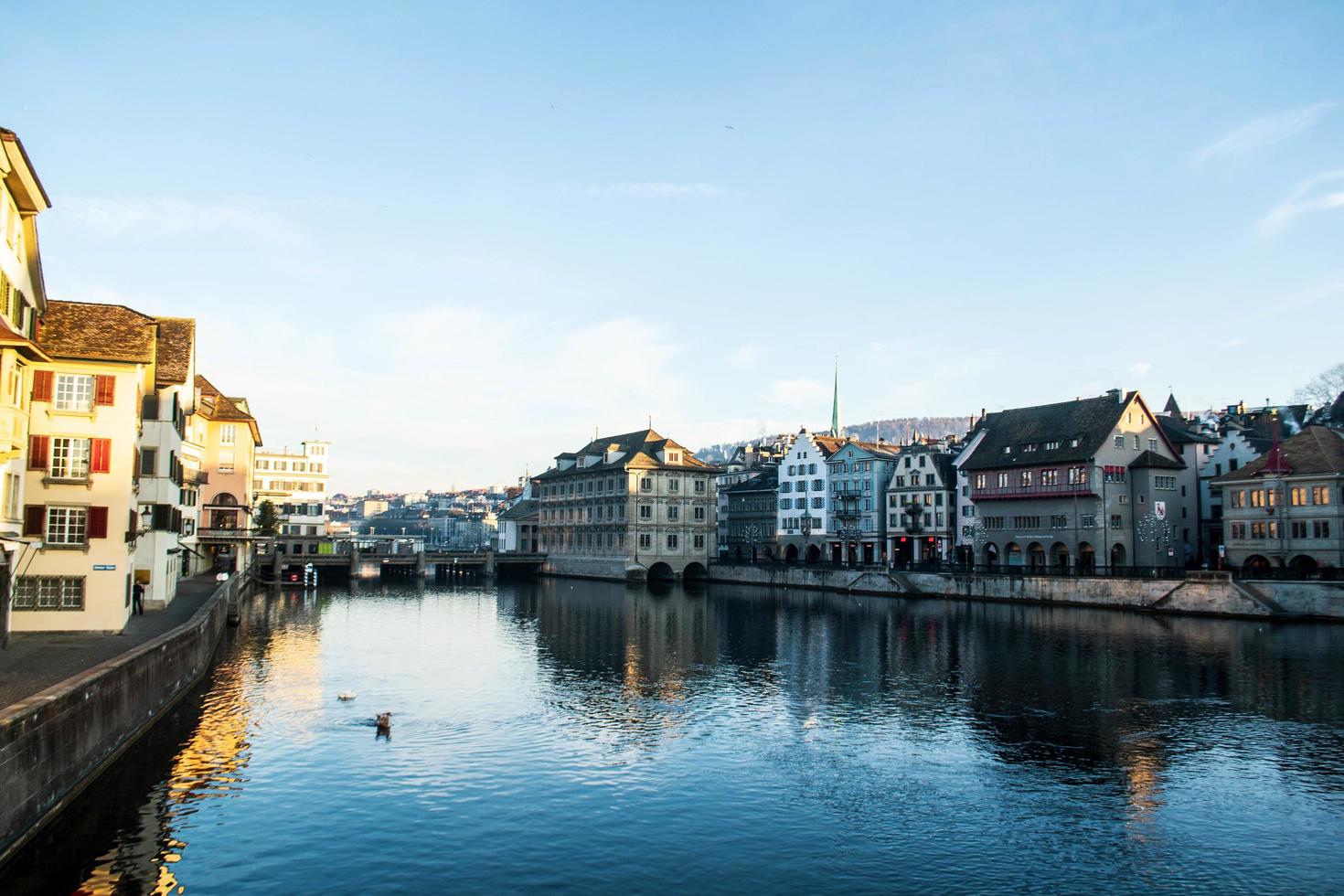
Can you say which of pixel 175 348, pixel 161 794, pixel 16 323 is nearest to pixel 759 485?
pixel 175 348

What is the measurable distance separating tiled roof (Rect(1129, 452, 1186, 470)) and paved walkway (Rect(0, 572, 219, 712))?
8612cm

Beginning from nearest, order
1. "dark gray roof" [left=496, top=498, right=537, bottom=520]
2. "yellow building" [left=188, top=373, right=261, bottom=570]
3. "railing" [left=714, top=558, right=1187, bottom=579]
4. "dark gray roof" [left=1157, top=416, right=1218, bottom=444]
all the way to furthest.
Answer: "railing" [left=714, top=558, right=1187, bottom=579] → "yellow building" [left=188, top=373, right=261, bottom=570] → "dark gray roof" [left=1157, top=416, right=1218, bottom=444] → "dark gray roof" [left=496, top=498, right=537, bottom=520]

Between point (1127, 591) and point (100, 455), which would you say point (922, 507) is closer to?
point (1127, 591)

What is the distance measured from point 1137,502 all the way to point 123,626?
90202 millimetres

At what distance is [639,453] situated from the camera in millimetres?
135625

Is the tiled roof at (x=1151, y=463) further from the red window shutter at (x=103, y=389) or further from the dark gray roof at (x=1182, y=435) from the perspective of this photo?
the red window shutter at (x=103, y=389)

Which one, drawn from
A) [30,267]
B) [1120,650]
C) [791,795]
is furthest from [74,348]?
[1120,650]

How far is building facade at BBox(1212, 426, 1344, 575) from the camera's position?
82.5m

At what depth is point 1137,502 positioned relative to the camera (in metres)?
99.6

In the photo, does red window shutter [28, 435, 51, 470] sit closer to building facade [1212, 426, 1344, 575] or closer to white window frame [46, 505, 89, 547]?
white window frame [46, 505, 89, 547]

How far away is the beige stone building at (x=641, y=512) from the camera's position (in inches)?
5236

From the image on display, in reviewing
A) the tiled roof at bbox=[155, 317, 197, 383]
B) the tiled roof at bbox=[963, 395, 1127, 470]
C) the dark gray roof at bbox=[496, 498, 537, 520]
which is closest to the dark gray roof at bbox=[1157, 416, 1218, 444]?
the tiled roof at bbox=[963, 395, 1127, 470]

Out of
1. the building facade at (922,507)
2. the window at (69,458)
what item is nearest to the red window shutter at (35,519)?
the window at (69,458)

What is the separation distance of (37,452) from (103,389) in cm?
363
